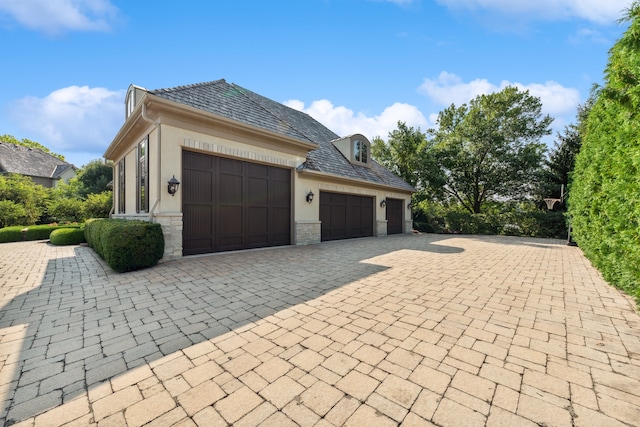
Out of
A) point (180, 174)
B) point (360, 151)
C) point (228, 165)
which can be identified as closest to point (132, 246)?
point (180, 174)

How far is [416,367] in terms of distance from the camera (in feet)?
7.21

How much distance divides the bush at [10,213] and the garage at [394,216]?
21066 mm

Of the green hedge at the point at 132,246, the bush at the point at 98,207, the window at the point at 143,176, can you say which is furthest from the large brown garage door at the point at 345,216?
the bush at the point at 98,207

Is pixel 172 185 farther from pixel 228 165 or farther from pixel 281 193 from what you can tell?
pixel 281 193

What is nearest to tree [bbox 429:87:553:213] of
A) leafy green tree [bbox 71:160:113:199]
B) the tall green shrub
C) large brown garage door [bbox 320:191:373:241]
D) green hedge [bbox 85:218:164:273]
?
large brown garage door [bbox 320:191:373:241]

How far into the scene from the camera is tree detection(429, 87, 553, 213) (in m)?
17.5

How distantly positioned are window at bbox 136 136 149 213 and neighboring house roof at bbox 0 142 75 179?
26.5m

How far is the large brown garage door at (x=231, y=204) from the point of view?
722 centimetres

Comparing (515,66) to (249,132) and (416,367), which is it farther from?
(416,367)

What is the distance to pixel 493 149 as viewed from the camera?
17.9m

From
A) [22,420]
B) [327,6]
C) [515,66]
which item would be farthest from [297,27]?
[22,420]

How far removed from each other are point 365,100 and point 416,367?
11.3 m

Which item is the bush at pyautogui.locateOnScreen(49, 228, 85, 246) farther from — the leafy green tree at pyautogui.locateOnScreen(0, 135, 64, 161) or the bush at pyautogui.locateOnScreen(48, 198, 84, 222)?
the leafy green tree at pyautogui.locateOnScreen(0, 135, 64, 161)

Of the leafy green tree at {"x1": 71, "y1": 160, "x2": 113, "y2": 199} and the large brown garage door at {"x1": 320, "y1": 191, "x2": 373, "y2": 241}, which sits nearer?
the large brown garage door at {"x1": 320, "y1": 191, "x2": 373, "y2": 241}
